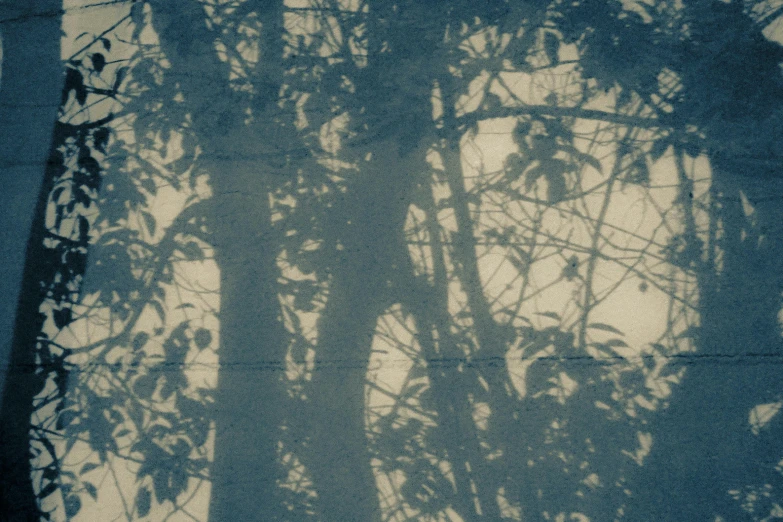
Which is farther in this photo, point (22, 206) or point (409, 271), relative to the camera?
point (22, 206)

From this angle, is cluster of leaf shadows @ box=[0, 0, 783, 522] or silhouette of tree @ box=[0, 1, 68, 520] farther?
silhouette of tree @ box=[0, 1, 68, 520]

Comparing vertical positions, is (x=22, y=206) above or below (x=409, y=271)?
above

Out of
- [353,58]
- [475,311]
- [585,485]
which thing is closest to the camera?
[585,485]

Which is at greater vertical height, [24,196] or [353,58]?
[353,58]

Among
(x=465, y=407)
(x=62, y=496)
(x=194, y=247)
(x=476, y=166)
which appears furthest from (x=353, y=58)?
(x=62, y=496)

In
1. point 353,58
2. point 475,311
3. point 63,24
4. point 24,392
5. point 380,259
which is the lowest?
point 24,392

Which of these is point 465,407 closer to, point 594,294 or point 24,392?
point 594,294

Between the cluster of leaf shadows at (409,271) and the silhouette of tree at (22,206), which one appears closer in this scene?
the cluster of leaf shadows at (409,271)

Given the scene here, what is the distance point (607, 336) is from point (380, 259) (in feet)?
4.77

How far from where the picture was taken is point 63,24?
10.6 feet

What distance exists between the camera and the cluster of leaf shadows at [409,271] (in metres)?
2.61

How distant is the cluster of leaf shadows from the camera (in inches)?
103

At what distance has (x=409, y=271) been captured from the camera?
2.79m

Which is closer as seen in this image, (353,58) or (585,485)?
(585,485)
